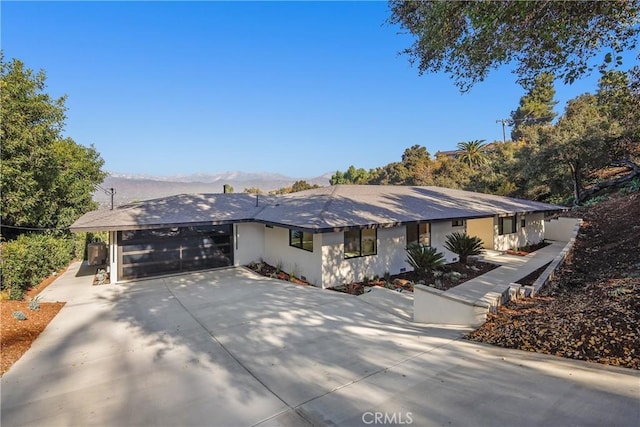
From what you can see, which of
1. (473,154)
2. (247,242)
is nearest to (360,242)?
(247,242)

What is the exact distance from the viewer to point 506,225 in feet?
52.8

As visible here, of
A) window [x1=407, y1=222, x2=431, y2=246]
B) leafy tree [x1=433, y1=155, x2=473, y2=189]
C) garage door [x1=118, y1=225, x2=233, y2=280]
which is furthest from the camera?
leafy tree [x1=433, y1=155, x2=473, y2=189]

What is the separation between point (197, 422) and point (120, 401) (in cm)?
129

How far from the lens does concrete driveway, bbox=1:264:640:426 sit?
3502 mm

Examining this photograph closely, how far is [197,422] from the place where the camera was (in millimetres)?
3645

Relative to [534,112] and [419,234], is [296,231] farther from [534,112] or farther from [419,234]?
[534,112]

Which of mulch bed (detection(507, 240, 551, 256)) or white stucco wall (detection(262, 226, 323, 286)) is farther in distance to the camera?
mulch bed (detection(507, 240, 551, 256))

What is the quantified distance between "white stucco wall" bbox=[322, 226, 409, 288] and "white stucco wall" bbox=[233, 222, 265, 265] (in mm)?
4772

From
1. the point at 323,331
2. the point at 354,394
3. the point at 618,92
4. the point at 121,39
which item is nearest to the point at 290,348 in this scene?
the point at 323,331

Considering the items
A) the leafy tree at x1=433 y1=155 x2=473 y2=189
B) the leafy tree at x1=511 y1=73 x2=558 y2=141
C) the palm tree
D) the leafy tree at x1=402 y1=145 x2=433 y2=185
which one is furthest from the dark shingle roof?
the leafy tree at x1=511 y1=73 x2=558 y2=141

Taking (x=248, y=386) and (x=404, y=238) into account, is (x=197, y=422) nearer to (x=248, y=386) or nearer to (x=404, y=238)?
(x=248, y=386)

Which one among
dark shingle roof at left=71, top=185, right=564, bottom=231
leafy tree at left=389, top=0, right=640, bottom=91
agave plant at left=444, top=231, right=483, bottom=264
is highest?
leafy tree at left=389, top=0, right=640, bottom=91

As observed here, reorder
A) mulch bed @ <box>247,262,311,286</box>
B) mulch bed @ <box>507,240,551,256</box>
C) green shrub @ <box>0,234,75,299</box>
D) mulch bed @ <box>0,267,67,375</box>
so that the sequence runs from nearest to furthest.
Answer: mulch bed @ <box>0,267,67,375</box>
green shrub @ <box>0,234,75,299</box>
mulch bed @ <box>247,262,311,286</box>
mulch bed @ <box>507,240,551,256</box>

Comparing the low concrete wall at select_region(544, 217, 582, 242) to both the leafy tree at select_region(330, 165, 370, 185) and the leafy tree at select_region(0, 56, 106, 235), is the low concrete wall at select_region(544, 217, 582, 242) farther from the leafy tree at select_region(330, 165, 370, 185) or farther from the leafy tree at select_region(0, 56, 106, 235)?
the leafy tree at select_region(330, 165, 370, 185)
